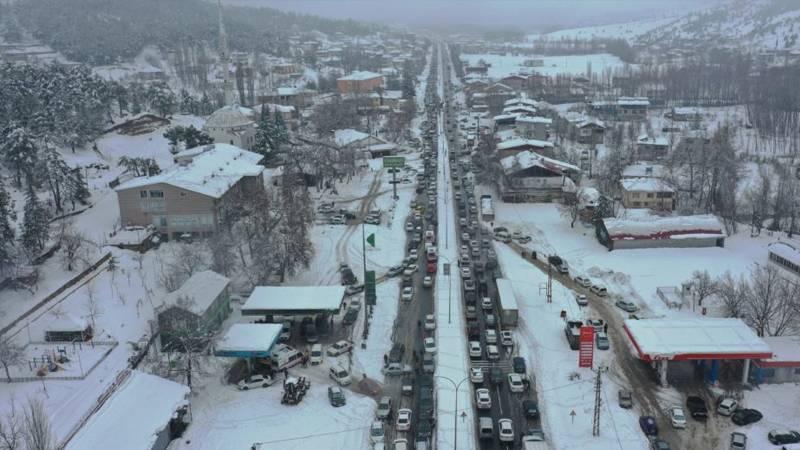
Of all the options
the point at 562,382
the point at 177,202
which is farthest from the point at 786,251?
the point at 177,202

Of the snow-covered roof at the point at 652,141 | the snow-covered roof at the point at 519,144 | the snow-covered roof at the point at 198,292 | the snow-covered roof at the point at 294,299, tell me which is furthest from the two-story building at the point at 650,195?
the snow-covered roof at the point at 198,292

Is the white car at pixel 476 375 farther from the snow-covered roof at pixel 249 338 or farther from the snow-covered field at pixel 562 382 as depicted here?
the snow-covered roof at pixel 249 338

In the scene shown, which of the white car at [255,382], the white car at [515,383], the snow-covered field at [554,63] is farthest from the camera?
the snow-covered field at [554,63]

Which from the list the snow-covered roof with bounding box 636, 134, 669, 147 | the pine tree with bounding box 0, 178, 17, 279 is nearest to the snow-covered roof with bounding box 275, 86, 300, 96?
the snow-covered roof with bounding box 636, 134, 669, 147

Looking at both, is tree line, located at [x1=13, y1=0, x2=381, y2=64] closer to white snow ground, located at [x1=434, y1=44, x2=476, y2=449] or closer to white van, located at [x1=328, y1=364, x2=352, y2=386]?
white snow ground, located at [x1=434, y1=44, x2=476, y2=449]

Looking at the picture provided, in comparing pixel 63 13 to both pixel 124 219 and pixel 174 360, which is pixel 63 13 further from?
pixel 174 360

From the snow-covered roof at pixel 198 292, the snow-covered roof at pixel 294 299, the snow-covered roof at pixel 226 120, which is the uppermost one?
the snow-covered roof at pixel 226 120

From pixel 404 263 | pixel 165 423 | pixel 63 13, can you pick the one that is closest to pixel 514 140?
pixel 404 263
